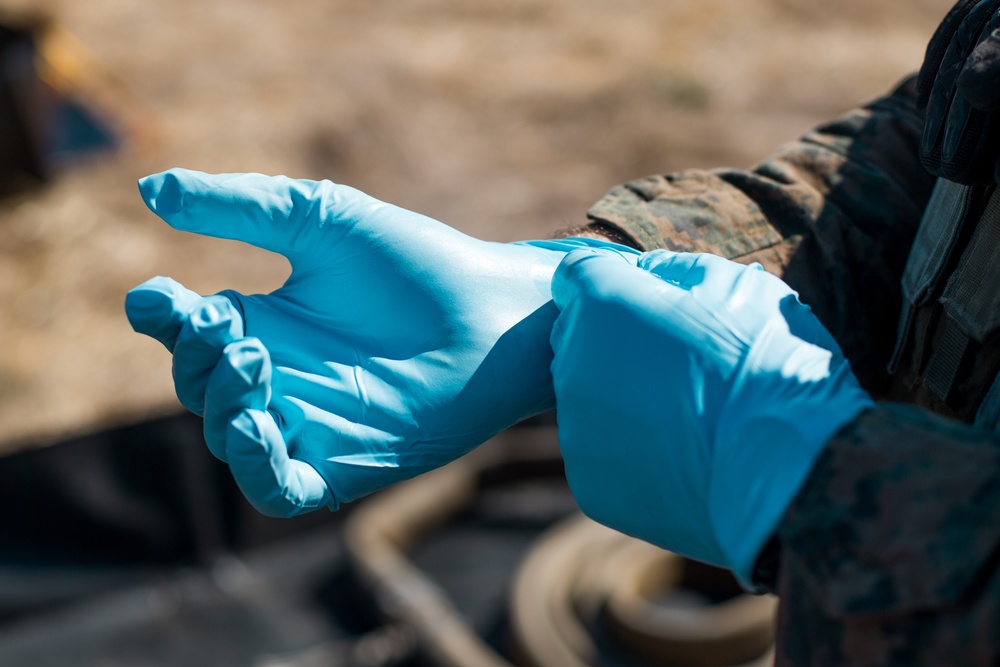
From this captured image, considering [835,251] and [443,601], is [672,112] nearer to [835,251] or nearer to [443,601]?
[443,601]

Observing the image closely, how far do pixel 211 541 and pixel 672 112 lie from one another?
15.7 ft

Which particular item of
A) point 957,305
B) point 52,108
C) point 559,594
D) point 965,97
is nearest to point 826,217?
point 957,305

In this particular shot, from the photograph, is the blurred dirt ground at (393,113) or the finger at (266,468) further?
the blurred dirt ground at (393,113)

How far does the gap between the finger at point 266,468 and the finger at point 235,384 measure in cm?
2

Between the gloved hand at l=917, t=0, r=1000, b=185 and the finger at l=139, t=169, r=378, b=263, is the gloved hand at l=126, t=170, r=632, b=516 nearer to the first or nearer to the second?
the finger at l=139, t=169, r=378, b=263

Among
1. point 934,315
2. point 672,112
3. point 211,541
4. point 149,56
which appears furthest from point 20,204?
point 934,315

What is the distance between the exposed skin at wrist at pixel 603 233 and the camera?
1.47m

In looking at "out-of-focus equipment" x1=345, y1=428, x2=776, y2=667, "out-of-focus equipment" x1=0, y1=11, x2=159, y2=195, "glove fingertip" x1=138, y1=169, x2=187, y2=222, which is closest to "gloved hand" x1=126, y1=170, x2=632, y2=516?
"glove fingertip" x1=138, y1=169, x2=187, y2=222

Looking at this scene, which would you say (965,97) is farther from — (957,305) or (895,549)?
(895,549)

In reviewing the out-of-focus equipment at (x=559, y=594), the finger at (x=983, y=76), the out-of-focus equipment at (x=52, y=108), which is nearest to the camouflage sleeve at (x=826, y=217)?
the finger at (x=983, y=76)

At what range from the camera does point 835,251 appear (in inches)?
57.9

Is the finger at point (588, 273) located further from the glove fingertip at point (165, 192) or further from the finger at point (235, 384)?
the glove fingertip at point (165, 192)

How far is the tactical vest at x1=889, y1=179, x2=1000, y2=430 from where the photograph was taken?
1248mm

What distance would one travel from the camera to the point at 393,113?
7.01 meters
